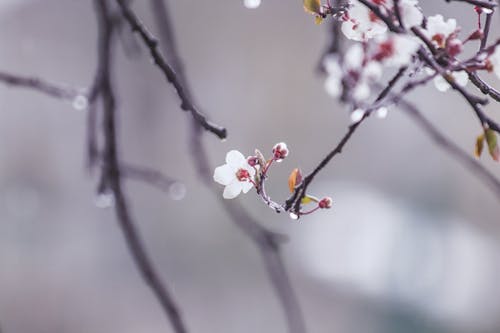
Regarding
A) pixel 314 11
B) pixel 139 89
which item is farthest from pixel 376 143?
pixel 314 11

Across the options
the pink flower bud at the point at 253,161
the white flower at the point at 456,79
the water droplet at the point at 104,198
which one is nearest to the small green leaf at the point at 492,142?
the white flower at the point at 456,79

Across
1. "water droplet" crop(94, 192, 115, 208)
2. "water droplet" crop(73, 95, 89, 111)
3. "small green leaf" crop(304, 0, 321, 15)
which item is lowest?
"water droplet" crop(94, 192, 115, 208)

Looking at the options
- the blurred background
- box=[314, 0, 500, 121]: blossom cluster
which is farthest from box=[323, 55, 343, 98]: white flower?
the blurred background

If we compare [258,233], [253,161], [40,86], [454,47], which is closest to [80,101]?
[40,86]

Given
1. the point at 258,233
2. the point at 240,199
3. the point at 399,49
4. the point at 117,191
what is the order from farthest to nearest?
the point at 240,199 → the point at 258,233 → the point at 117,191 → the point at 399,49

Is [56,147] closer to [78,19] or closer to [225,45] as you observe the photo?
[78,19]

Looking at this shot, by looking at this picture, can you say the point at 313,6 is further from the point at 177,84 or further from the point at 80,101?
the point at 80,101

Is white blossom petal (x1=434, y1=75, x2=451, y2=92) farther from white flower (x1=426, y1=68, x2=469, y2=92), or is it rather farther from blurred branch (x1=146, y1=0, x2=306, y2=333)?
blurred branch (x1=146, y1=0, x2=306, y2=333)
